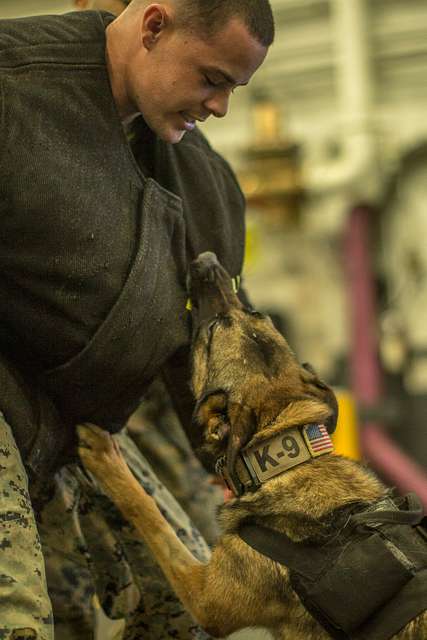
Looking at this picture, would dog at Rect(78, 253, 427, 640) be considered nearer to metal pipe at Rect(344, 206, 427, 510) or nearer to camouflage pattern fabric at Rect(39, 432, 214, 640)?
camouflage pattern fabric at Rect(39, 432, 214, 640)

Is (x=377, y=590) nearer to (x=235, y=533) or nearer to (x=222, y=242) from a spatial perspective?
(x=235, y=533)

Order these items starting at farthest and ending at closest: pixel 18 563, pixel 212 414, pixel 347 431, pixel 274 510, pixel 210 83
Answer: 1. pixel 347 431
2. pixel 212 414
3. pixel 274 510
4. pixel 210 83
5. pixel 18 563

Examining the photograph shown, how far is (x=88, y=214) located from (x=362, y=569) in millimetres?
969

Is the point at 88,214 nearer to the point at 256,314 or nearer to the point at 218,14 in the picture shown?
the point at 218,14

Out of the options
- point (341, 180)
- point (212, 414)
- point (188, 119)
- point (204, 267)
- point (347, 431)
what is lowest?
point (347, 431)

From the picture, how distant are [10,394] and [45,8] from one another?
24.1ft

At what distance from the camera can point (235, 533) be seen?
2.30 m

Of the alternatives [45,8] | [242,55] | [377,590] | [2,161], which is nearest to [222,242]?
[242,55]

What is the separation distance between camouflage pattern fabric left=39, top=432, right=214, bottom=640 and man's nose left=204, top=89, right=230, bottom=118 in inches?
39.9

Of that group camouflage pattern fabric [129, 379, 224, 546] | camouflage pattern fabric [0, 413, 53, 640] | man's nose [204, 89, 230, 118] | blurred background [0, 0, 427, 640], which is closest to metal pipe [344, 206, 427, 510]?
blurred background [0, 0, 427, 640]

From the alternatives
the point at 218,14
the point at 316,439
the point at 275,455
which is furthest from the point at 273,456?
the point at 218,14

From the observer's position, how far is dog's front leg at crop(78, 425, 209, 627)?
2.40 m

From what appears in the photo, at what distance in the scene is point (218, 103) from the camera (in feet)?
7.23

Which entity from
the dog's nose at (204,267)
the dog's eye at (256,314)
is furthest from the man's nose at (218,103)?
the dog's eye at (256,314)
